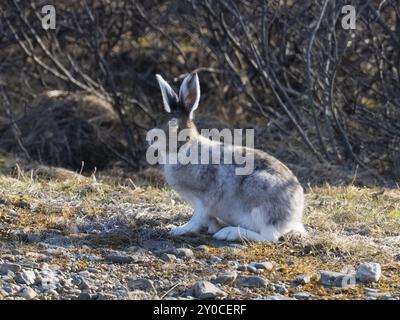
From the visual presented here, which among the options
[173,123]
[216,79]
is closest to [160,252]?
[173,123]

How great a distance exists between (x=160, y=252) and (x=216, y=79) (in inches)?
284

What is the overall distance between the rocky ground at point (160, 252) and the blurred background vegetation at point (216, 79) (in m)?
2.64

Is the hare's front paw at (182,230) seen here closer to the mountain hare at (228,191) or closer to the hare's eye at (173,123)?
the mountain hare at (228,191)

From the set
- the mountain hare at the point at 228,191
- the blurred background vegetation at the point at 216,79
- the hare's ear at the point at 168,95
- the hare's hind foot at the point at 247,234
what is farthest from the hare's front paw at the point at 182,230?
the blurred background vegetation at the point at 216,79

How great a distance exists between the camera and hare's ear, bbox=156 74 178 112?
598cm

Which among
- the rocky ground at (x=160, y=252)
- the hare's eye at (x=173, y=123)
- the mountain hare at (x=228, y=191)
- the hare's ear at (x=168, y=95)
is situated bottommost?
the rocky ground at (x=160, y=252)

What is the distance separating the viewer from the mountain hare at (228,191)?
5.83 metres

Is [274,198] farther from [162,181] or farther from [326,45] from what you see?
[326,45]

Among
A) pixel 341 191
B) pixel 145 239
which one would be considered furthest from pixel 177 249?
pixel 341 191

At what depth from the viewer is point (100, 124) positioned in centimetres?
1128

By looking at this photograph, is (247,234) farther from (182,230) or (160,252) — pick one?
(160,252)

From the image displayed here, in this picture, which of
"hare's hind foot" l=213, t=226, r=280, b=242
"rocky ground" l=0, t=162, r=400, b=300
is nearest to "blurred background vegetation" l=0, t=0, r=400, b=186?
"rocky ground" l=0, t=162, r=400, b=300

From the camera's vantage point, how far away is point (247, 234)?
579 cm

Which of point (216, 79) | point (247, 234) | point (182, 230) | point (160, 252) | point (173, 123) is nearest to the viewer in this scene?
point (160, 252)
